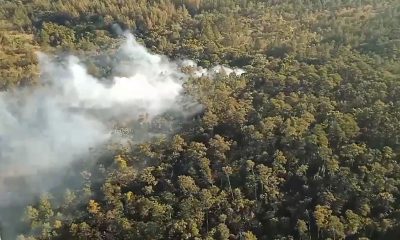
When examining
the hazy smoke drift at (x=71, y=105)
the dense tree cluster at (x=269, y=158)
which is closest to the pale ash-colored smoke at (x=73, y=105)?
the hazy smoke drift at (x=71, y=105)

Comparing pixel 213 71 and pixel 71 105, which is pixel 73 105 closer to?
pixel 71 105

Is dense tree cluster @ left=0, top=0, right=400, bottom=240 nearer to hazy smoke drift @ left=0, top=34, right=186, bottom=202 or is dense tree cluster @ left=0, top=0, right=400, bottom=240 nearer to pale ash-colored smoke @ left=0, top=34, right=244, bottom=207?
pale ash-colored smoke @ left=0, top=34, right=244, bottom=207

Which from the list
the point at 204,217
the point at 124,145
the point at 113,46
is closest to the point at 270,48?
the point at 113,46

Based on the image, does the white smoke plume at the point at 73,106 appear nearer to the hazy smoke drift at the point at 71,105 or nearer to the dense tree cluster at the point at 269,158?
the hazy smoke drift at the point at 71,105

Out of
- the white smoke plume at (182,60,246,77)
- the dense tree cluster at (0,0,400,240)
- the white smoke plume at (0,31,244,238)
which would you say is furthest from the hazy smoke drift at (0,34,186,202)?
the dense tree cluster at (0,0,400,240)

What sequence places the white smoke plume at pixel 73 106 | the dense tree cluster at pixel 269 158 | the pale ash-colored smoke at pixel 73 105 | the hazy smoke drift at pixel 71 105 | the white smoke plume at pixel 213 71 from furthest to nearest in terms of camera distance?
the white smoke plume at pixel 213 71 < the hazy smoke drift at pixel 71 105 < the pale ash-colored smoke at pixel 73 105 < the white smoke plume at pixel 73 106 < the dense tree cluster at pixel 269 158

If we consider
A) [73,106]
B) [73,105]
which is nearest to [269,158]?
[73,106]

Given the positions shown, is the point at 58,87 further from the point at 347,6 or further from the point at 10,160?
the point at 347,6
